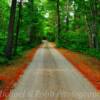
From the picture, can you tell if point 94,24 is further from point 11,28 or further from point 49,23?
point 49,23

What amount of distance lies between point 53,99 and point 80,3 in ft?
80.2

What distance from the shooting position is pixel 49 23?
73.6 meters

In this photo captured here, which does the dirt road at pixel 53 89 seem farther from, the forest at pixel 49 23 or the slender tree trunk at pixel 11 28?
the slender tree trunk at pixel 11 28

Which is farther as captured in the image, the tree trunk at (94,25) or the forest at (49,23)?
the tree trunk at (94,25)

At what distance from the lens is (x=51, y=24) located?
72312mm

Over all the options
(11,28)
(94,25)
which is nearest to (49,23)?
(94,25)

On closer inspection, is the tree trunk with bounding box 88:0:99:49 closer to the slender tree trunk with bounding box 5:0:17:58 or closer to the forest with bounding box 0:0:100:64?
the forest with bounding box 0:0:100:64

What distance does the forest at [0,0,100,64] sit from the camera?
26.9 m

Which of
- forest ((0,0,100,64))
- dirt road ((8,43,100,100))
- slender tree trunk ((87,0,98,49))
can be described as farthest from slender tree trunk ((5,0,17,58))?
slender tree trunk ((87,0,98,49))

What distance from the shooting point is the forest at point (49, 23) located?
26.9 meters

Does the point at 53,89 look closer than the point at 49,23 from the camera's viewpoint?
Yes

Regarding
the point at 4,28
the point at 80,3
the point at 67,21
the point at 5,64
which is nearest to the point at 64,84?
the point at 5,64

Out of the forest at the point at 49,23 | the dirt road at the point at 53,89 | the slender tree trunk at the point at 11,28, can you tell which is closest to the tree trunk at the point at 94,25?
the forest at the point at 49,23

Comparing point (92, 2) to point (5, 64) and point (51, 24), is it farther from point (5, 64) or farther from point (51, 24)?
point (51, 24)
